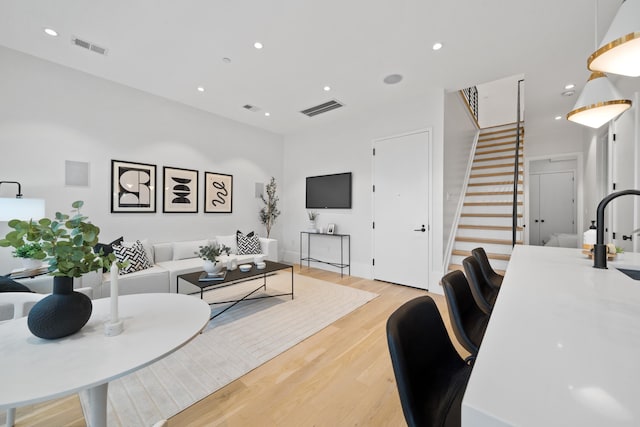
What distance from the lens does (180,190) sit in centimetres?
425

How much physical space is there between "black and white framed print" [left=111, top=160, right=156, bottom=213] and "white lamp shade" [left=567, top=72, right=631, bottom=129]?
4.78 metres

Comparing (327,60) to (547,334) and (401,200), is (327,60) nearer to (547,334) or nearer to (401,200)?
(401,200)

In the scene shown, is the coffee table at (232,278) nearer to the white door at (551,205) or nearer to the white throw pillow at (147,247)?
the white throw pillow at (147,247)

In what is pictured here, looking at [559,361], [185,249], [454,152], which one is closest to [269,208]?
[185,249]

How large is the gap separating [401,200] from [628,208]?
2.41 meters

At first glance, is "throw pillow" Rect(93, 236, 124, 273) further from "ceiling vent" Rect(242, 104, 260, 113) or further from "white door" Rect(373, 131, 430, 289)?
"white door" Rect(373, 131, 430, 289)

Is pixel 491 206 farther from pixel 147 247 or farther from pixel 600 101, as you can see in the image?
pixel 147 247

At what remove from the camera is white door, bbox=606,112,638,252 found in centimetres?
267

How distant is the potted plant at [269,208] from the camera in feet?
17.8

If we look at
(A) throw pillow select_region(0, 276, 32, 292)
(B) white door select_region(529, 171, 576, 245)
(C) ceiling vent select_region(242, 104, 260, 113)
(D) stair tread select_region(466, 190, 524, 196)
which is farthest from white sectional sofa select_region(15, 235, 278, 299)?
(B) white door select_region(529, 171, 576, 245)

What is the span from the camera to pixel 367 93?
3.82m

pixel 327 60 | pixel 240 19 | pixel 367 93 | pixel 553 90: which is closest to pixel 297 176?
pixel 367 93

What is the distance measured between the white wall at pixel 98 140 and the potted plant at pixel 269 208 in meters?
0.62

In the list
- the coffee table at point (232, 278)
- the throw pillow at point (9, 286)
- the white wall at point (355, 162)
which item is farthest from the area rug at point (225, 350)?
the white wall at point (355, 162)
